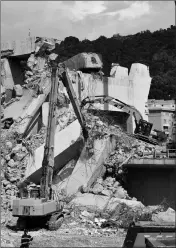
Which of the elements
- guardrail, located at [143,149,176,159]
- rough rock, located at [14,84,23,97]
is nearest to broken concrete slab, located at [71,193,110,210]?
guardrail, located at [143,149,176,159]

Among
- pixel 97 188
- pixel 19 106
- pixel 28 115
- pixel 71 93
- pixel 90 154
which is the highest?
pixel 71 93

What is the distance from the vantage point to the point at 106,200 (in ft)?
54.3

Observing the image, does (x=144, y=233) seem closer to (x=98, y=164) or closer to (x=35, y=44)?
(x=98, y=164)

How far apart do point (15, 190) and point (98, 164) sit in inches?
133

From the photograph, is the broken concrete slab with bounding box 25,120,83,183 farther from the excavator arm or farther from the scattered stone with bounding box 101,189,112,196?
the scattered stone with bounding box 101,189,112,196

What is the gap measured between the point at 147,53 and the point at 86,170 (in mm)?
51225

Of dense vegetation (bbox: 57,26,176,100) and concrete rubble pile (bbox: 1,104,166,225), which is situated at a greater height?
dense vegetation (bbox: 57,26,176,100)

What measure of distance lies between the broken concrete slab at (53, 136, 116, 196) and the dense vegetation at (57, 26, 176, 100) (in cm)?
3457

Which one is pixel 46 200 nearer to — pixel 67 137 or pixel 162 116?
pixel 67 137

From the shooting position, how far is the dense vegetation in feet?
196

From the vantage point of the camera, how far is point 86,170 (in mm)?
18312

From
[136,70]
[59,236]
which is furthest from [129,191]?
[136,70]

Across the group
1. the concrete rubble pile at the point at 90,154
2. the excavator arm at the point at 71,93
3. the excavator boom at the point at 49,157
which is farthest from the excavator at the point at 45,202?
the concrete rubble pile at the point at 90,154

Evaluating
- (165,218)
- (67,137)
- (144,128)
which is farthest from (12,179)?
(165,218)
